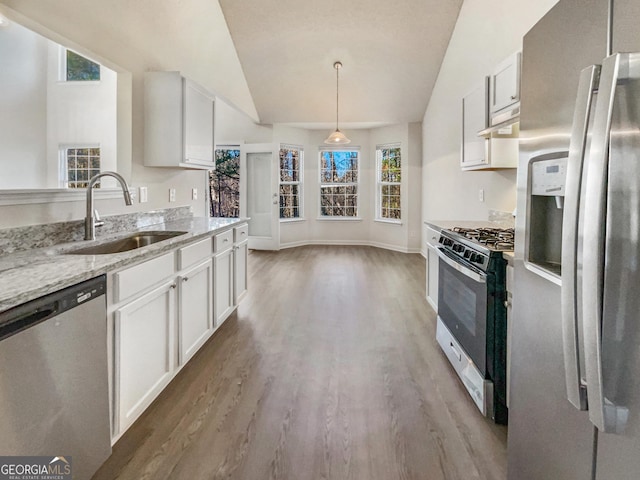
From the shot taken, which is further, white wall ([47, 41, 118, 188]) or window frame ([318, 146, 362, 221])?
window frame ([318, 146, 362, 221])

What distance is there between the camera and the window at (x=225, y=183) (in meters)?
10.0

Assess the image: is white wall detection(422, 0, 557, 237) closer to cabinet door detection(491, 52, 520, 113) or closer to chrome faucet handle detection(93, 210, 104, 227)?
cabinet door detection(491, 52, 520, 113)

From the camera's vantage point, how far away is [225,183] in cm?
1013

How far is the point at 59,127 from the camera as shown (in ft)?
17.2

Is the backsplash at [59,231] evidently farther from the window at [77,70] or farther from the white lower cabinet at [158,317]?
the window at [77,70]

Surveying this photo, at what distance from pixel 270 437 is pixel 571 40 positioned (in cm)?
195

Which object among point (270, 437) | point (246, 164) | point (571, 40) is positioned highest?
point (246, 164)

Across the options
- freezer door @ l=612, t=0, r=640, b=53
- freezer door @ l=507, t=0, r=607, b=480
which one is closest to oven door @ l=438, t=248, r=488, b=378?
freezer door @ l=507, t=0, r=607, b=480

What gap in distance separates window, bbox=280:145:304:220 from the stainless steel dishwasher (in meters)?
6.73

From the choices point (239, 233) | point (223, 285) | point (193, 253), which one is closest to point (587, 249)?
point (193, 253)

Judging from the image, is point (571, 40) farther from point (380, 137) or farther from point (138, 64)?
point (380, 137)

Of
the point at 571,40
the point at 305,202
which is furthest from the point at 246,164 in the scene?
the point at 571,40

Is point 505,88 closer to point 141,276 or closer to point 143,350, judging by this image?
point 141,276

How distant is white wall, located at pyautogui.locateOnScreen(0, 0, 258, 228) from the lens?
216cm
